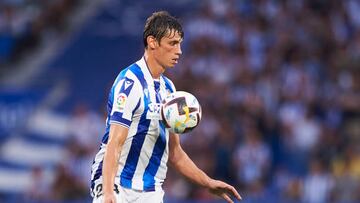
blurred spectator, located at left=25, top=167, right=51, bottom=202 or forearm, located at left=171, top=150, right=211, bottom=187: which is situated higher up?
blurred spectator, located at left=25, top=167, right=51, bottom=202

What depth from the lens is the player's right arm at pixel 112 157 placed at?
736 cm

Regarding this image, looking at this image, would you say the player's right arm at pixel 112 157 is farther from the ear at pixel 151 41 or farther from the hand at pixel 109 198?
the ear at pixel 151 41

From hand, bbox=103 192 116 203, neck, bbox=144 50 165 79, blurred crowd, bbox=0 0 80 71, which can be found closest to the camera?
hand, bbox=103 192 116 203

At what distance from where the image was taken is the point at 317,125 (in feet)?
51.7

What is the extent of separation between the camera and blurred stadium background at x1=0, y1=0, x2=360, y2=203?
15391 mm

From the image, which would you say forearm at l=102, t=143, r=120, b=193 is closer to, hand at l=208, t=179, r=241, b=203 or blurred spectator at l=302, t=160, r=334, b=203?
hand at l=208, t=179, r=241, b=203

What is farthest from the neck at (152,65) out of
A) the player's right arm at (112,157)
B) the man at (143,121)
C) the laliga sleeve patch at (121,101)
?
the player's right arm at (112,157)

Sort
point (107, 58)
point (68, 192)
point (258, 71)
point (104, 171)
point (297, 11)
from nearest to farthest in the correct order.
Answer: point (104, 171) → point (68, 192) → point (258, 71) → point (297, 11) → point (107, 58)

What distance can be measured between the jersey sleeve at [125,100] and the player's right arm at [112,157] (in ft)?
0.18

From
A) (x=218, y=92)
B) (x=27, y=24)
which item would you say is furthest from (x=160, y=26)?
(x=27, y=24)

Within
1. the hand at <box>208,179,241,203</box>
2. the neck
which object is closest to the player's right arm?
the neck

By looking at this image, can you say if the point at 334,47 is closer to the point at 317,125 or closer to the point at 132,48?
the point at 317,125

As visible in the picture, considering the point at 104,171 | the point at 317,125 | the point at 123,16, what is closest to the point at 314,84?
the point at 317,125

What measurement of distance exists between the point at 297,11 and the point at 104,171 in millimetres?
11253
